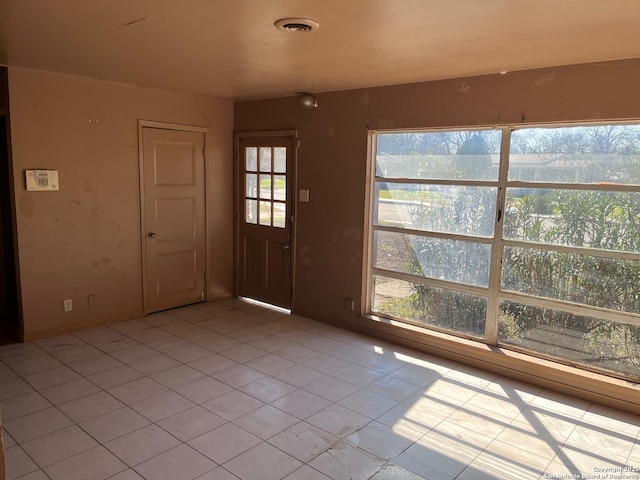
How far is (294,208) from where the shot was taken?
513 centimetres

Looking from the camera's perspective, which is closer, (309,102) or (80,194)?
(80,194)

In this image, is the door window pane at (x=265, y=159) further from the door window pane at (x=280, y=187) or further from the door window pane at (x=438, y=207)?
the door window pane at (x=438, y=207)

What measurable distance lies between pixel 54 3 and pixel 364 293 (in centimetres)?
339

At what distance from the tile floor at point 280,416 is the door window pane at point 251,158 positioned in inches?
85.5

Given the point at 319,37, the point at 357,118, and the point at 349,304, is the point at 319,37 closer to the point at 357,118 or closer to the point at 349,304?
the point at 357,118

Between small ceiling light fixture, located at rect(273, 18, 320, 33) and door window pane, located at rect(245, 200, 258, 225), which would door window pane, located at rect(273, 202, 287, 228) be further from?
small ceiling light fixture, located at rect(273, 18, 320, 33)

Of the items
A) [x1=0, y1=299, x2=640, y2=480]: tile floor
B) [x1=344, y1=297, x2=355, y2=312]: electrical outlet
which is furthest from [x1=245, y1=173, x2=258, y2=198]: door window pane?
[x1=0, y1=299, x2=640, y2=480]: tile floor

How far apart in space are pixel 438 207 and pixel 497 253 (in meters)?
0.67

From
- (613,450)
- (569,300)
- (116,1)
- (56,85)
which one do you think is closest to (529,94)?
(569,300)

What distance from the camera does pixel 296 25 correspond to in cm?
255

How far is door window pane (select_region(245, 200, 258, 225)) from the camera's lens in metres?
5.58

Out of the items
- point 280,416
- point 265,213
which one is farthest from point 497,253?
point 265,213

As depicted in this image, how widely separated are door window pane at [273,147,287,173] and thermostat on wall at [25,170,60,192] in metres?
2.19

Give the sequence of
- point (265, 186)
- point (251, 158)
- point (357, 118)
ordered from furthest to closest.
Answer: point (251, 158), point (265, 186), point (357, 118)
